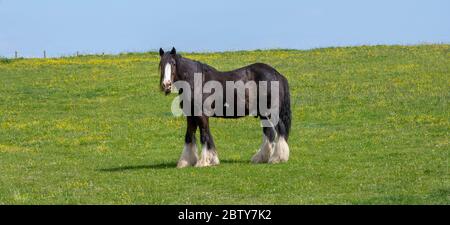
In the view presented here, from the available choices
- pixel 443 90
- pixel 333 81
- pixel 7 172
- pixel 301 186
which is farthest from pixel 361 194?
pixel 333 81

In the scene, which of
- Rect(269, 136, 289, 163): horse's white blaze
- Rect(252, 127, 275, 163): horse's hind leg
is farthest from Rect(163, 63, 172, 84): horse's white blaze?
Rect(269, 136, 289, 163): horse's white blaze

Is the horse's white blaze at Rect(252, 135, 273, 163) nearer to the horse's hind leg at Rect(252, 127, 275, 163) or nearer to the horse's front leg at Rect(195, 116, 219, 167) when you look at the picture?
the horse's hind leg at Rect(252, 127, 275, 163)

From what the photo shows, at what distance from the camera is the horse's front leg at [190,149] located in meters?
23.4

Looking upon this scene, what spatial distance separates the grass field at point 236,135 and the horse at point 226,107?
67 centimetres

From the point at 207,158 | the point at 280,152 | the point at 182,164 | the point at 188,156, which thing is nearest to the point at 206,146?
the point at 207,158

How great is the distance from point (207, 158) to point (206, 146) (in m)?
0.34

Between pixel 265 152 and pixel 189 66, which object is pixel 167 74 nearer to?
pixel 189 66

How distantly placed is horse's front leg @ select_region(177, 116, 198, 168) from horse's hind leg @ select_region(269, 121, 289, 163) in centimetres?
213

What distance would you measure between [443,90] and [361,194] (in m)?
25.6

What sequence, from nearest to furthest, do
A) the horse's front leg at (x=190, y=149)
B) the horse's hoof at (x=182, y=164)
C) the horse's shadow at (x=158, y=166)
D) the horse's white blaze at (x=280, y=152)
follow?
the horse's front leg at (x=190, y=149) < the horse's hoof at (x=182, y=164) < the horse's white blaze at (x=280, y=152) < the horse's shadow at (x=158, y=166)

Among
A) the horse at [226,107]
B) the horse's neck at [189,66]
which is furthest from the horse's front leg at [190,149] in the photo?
the horse's neck at [189,66]

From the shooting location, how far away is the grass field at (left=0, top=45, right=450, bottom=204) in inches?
772

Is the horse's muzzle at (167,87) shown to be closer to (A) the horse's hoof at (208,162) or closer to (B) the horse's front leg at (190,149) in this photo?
(B) the horse's front leg at (190,149)

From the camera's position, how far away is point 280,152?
23.9m
